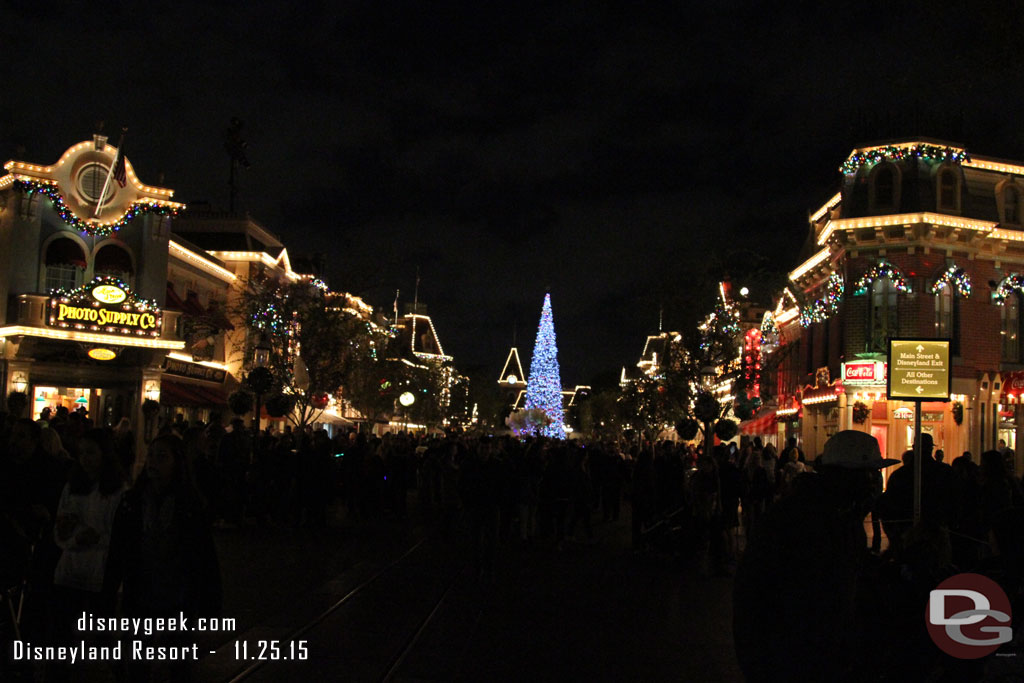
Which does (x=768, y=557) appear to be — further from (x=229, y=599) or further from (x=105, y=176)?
(x=105, y=176)

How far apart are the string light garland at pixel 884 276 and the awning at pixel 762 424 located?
41.9 ft

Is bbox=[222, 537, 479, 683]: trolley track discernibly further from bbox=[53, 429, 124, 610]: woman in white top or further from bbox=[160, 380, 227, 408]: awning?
bbox=[160, 380, 227, 408]: awning

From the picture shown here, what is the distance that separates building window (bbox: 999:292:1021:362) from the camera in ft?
110

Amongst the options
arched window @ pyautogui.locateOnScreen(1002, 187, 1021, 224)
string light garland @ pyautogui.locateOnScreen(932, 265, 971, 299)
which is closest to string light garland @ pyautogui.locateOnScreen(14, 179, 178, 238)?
string light garland @ pyautogui.locateOnScreen(932, 265, 971, 299)

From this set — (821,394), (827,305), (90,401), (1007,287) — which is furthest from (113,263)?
(1007,287)

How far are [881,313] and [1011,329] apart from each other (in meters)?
4.85

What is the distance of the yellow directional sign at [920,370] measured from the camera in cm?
1364

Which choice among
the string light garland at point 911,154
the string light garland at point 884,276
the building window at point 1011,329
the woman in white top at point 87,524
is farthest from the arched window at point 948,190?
the woman in white top at point 87,524

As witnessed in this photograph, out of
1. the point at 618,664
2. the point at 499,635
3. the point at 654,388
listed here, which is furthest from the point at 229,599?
the point at 654,388

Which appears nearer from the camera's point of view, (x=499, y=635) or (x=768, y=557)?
(x=768, y=557)

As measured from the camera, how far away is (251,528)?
62.8 ft

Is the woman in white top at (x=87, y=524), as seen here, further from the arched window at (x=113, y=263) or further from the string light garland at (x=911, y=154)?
the string light garland at (x=911, y=154)

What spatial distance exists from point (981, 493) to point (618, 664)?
4850mm

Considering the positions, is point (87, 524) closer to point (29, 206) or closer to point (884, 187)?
point (29, 206)
